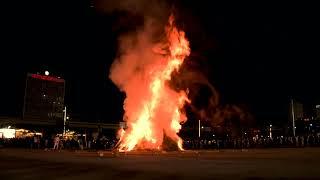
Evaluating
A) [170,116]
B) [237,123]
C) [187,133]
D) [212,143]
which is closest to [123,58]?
[170,116]

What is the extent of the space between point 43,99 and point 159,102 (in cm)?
7631

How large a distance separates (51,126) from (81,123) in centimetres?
945

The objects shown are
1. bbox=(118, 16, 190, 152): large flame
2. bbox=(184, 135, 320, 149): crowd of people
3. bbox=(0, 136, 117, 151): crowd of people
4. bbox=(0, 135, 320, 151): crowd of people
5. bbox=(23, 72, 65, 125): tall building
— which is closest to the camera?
bbox=(118, 16, 190, 152): large flame

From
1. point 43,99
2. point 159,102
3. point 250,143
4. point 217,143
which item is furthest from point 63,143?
point 43,99

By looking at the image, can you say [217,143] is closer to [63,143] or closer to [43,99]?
[63,143]

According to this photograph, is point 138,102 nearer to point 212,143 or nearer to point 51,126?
point 212,143

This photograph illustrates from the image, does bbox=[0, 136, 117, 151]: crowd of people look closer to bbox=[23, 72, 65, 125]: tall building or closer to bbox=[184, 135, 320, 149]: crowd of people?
bbox=[184, 135, 320, 149]: crowd of people

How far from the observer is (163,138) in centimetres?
3772

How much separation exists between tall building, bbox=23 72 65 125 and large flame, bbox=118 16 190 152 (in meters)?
64.1

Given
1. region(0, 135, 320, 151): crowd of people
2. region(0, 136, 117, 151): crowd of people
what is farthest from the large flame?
region(0, 135, 320, 151): crowd of people

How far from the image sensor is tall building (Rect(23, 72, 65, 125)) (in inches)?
4087

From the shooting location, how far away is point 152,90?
124 ft

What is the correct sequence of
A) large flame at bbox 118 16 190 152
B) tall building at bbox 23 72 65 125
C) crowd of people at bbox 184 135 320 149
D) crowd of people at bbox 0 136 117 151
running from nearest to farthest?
large flame at bbox 118 16 190 152 < crowd of people at bbox 0 136 117 151 < crowd of people at bbox 184 135 320 149 < tall building at bbox 23 72 65 125

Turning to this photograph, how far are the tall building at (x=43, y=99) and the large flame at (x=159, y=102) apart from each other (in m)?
64.1
